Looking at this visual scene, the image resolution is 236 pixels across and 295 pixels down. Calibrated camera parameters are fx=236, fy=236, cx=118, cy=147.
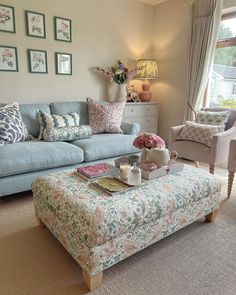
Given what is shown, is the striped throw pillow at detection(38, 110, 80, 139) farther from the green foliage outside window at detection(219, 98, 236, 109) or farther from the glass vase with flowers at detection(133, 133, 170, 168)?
the green foliage outside window at detection(219, 98, 236, 109)

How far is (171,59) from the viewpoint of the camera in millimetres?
3980

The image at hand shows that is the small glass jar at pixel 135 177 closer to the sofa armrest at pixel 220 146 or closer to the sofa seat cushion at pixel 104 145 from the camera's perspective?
the sofa seat cushion at pixel 104 145

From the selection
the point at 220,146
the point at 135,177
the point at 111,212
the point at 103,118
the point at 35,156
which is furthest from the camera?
the point at 103,118

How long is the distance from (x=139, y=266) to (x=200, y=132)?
1.87 meters

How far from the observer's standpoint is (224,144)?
272 centimetres

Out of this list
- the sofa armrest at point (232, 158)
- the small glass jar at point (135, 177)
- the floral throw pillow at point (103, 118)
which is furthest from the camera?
the floral throw pillow at point (103, 118)

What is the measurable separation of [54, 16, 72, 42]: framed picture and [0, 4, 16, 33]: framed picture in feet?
1.80

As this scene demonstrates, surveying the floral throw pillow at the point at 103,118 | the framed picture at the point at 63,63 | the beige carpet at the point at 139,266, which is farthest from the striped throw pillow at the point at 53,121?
the beige carpet at the point at 139,266

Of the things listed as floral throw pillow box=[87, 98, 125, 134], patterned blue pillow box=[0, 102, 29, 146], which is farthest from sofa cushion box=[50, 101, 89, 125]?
patterned blue pillow box=[0, 102, 29, 146]

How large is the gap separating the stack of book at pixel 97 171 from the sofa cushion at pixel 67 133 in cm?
96

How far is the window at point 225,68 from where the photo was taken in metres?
3.34

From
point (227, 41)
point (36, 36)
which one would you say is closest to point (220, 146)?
point (227, 41)

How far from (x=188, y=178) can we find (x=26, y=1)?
9.30 ft

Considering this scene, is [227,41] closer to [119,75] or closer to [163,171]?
[119,75]
